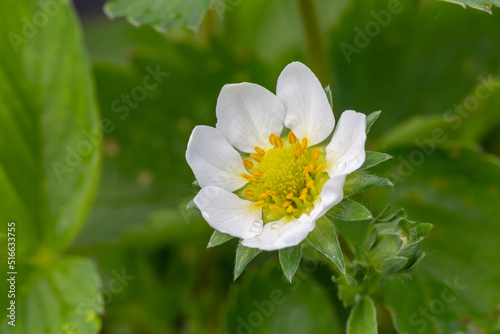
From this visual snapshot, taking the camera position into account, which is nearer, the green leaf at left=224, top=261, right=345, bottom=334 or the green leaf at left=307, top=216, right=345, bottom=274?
the green leaf at left=307, top=216, right=345, bottom=274

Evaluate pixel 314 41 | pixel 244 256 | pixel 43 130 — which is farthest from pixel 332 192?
pixel 43 130

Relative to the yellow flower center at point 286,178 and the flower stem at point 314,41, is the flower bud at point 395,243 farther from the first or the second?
the flower stem at point 314,41

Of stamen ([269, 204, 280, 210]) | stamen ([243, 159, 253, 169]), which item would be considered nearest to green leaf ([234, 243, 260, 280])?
stamen ([269, 204, 280, 210])

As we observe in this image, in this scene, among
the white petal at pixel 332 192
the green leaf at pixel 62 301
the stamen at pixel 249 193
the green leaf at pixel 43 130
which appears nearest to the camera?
the white petal at pixel 332 192

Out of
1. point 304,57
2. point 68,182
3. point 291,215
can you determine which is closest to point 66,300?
point 68,182

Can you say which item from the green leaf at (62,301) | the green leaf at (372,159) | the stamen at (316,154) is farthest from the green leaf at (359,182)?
the green leaf at (62,301)

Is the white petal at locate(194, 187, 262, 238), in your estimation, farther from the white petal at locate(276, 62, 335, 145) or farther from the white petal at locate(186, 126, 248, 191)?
the white petal at locate(276, 62, 335, 145)
